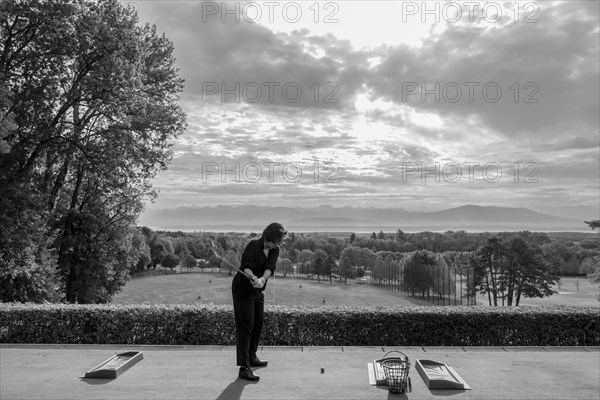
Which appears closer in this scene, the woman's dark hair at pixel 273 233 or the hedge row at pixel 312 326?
the woman's dark hair at pixel 273 233

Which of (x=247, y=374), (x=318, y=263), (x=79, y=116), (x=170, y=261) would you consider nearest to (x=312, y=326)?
(x=247, y=374)

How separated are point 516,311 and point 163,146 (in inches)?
845

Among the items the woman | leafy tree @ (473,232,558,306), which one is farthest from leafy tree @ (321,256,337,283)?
the woman

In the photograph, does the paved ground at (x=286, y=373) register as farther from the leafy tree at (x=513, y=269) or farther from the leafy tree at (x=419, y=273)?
the leafy tree at (x=419, y=273)

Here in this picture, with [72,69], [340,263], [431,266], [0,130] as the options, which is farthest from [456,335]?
[340,263]

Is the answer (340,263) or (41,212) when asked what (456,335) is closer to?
(41,212)

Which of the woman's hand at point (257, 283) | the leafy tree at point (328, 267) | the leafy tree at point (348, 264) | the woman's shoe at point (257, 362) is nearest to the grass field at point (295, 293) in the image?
the leafy tree at point (348, 264)

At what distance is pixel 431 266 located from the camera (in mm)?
100188

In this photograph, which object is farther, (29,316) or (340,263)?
(340,263)

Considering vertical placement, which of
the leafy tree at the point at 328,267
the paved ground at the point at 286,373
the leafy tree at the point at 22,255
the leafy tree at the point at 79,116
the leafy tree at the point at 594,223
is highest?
the leafy tree at the point at 79,116

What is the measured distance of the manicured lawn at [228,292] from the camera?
101 meters

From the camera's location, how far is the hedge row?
37.2 feet

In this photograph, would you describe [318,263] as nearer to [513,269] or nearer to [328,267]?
[328,267]

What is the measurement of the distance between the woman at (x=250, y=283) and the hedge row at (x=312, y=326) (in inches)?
127
